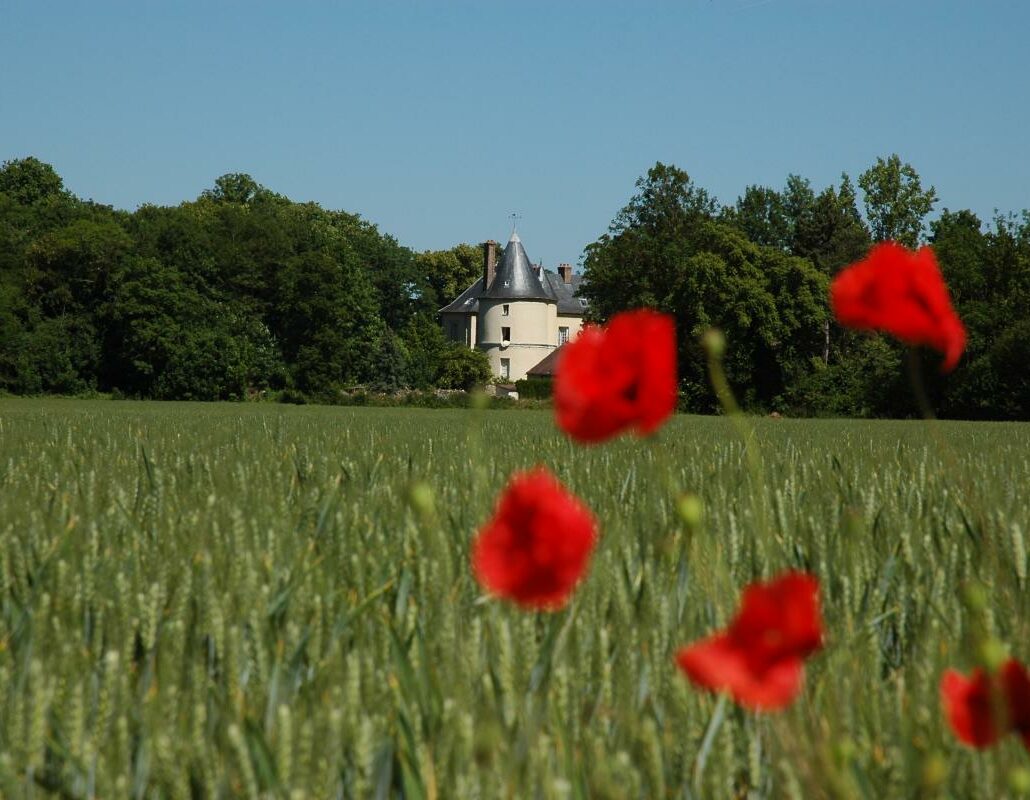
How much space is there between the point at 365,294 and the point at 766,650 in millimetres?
66056

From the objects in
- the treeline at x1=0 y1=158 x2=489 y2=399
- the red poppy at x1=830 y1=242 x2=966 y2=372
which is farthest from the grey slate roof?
the red poppy at x1=830 y1=242 x2=966 y2=372

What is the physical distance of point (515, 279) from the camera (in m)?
84.2

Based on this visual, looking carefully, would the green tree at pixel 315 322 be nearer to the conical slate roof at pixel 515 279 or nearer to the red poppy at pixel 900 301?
the conical slate roof at pixel 515 279

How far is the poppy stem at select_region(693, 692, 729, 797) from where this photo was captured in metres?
1.26

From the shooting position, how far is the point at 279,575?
217cm

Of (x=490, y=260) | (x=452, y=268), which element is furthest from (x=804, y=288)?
(x=452, y=268)

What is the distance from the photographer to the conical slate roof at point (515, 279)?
8388 centimetres

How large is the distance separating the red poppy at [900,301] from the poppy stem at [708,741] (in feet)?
1.43

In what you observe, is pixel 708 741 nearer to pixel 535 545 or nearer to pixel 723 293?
pixel 535 545

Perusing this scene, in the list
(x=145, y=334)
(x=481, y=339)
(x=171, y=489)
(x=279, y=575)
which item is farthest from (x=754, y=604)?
(x=481, y=339)

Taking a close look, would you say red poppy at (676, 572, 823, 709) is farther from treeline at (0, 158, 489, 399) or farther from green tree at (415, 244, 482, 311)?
green tree at (415, 244, 482, 311)

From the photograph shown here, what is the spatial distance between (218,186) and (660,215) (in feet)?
112

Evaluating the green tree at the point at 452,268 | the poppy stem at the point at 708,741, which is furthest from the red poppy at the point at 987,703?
the green tree at the point at 452,268

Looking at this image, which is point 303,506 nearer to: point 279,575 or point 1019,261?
point 279,575
